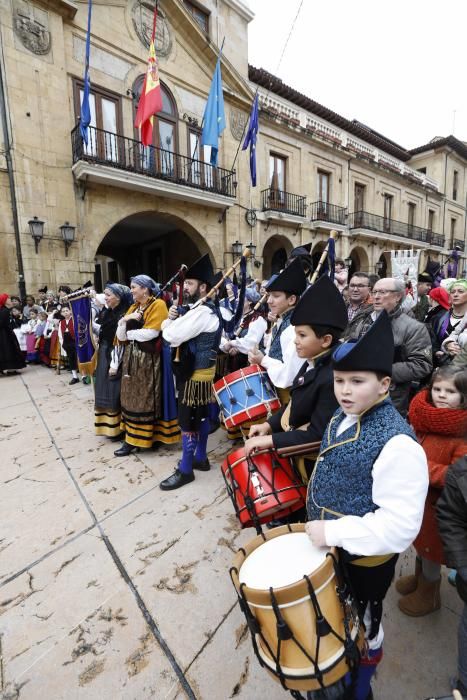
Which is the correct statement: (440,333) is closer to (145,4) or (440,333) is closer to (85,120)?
(85,120)

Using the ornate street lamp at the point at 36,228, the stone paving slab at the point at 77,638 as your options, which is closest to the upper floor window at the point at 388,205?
the ornate street lamp at the point at 36,228

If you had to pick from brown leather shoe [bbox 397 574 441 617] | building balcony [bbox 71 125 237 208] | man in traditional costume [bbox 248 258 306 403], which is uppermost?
building balcony [bbox 71 125 237 208]

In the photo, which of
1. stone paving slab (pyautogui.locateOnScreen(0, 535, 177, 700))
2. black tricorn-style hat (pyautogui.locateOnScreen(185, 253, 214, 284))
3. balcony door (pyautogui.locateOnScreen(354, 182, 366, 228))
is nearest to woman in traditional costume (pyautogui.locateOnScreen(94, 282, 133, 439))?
black tricorn-style hat (pyautogui.locateOnScreen(185, 253, 214, 284))

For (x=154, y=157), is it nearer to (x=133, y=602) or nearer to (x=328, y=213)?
(x=328, y=213)

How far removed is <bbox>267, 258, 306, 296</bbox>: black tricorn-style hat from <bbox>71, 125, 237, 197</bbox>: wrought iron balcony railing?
30.9 feet

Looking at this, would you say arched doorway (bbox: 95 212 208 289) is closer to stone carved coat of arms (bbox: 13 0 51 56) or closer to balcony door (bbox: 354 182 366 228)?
stone carved coat of arms (bbox: 13 0 51 56)

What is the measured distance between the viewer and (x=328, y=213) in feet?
57.8

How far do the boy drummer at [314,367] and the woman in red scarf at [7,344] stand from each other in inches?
320

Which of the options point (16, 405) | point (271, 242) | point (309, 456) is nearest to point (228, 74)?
point (271, 242)

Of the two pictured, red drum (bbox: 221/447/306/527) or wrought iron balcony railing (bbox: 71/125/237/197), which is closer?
red drum (bbox: 221/447/306/527)

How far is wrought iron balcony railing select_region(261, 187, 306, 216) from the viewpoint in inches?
577

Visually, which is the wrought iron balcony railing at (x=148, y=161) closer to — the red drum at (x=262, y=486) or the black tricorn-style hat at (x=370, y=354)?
the red drum at (x=262, y=486)

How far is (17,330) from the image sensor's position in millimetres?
8836

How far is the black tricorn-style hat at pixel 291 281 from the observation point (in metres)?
2.37
